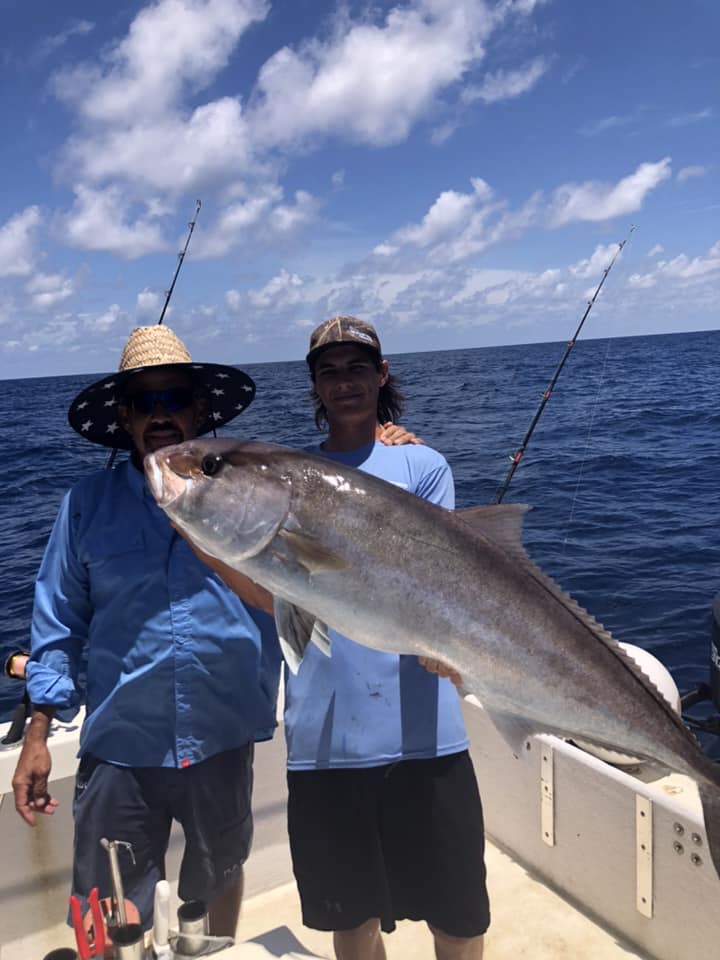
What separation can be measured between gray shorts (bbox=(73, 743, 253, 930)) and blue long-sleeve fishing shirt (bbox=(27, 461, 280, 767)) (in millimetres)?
85

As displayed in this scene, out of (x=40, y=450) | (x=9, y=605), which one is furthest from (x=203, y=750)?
(x=40, y=450)

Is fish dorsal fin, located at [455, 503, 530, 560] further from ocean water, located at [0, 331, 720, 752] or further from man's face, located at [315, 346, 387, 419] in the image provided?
man's face, located at [315, 346, 387, 419]

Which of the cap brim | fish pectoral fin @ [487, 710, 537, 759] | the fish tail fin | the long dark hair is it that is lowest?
the fish tail fin

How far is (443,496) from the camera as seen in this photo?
288cm

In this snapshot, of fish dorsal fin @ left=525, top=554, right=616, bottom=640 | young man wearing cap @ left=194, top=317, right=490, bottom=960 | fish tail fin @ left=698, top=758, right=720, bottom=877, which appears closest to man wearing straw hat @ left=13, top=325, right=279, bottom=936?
young man wearing cap @ left=194, top=317, right=490, bottom=960

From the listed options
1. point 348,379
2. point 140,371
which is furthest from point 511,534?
point 140,371

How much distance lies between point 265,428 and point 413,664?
21.6 metres

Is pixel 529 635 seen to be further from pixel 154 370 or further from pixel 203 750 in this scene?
pixel 154 370

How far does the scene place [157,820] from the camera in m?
2.96

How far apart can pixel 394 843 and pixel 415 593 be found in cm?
112

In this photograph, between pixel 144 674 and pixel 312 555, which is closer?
pixel 312 555

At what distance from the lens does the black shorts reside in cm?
267

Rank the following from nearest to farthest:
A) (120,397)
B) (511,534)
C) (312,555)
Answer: (312,555), (511,534), (120,397)

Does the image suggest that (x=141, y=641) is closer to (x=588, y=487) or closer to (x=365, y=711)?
(x=365, y=711)
